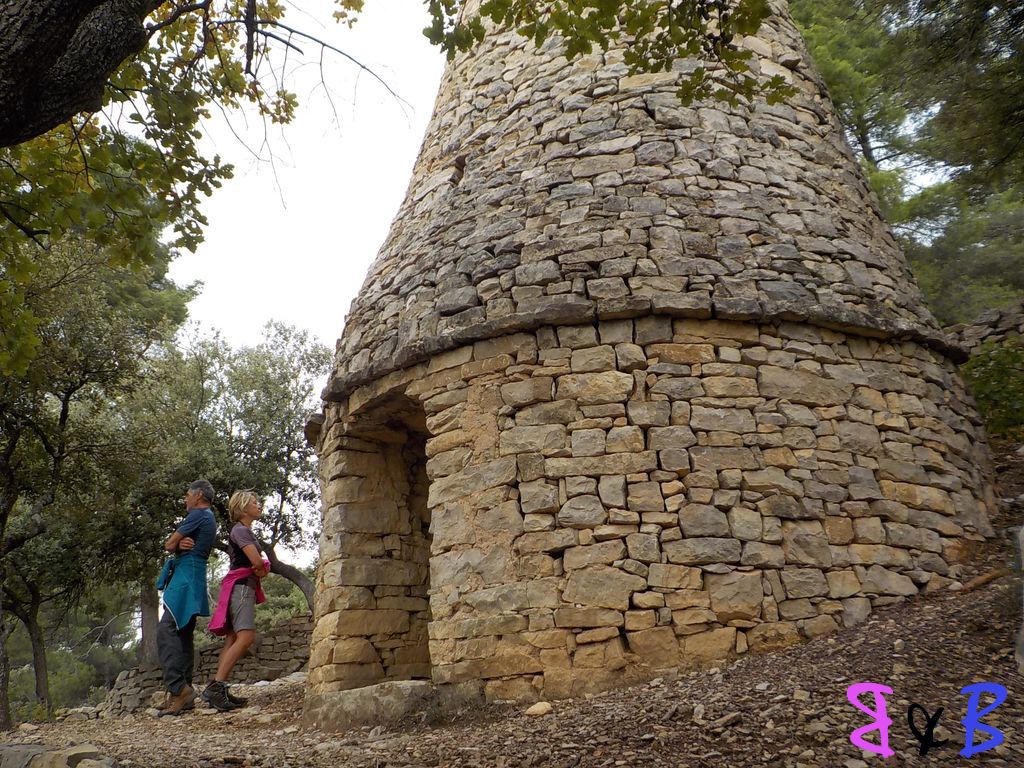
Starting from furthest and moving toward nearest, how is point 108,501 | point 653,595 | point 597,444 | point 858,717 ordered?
point 108,501
point 597,444
point 653,595
point 858,717

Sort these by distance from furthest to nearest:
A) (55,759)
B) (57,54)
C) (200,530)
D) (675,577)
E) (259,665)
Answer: (259,665), (200,530), (675,577), (55,759), (57,54)

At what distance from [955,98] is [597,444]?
7274 mm

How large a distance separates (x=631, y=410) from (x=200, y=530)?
3.49m

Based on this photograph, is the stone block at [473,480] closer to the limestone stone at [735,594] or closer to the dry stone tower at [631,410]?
the dry stone tower at [631,410]

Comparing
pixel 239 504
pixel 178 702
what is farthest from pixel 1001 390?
pixel 178 702

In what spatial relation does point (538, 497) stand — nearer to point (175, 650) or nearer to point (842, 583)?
point (842, 583)

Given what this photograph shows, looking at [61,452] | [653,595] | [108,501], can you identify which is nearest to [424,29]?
[653,595]

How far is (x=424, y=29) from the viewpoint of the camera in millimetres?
4234

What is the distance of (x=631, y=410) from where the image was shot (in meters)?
5.09

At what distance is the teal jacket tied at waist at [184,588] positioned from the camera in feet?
20.1

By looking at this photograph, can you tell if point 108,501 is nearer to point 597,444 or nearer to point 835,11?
point 597,444

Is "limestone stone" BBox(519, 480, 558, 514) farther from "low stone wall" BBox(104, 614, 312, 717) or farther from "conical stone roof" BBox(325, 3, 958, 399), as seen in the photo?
"low stone wall" BBox(104, 614, 312, 717)

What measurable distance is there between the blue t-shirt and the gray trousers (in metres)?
0.49

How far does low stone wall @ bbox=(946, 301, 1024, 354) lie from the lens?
909 cm
